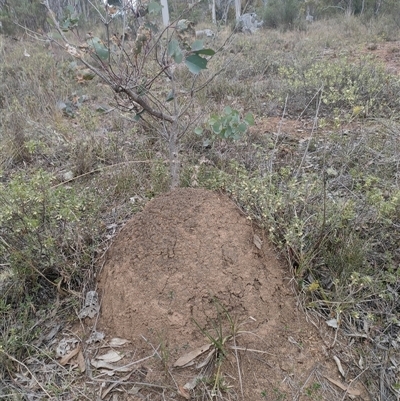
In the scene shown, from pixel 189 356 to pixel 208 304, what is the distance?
22 centimetres

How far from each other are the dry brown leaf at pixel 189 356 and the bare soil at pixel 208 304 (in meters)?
0.02

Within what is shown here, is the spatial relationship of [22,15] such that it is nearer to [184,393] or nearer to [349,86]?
[349,86]

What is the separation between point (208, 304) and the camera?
5.06 feet

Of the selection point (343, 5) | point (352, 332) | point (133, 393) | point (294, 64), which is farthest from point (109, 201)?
point (343, 5)

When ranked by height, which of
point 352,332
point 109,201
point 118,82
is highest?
point 118,82

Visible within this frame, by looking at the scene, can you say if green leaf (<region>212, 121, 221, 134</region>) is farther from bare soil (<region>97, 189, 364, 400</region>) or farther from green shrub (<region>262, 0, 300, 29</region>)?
green shrub (<region>262, 0, 300, 29</region>)

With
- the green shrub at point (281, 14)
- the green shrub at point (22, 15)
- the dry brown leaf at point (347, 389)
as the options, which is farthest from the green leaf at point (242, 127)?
the green shrub at point (281, 14)

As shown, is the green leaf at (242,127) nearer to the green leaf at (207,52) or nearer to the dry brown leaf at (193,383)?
the green leaf at (207,52)

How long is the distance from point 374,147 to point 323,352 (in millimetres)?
1802

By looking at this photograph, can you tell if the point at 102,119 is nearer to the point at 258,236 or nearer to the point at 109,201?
the point at 109,201

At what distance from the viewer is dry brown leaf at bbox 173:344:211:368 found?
141cm

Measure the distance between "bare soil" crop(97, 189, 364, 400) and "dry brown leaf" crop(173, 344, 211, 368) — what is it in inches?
0.7

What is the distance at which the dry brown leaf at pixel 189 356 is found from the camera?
4.64 ft

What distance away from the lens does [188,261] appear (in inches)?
64.7
